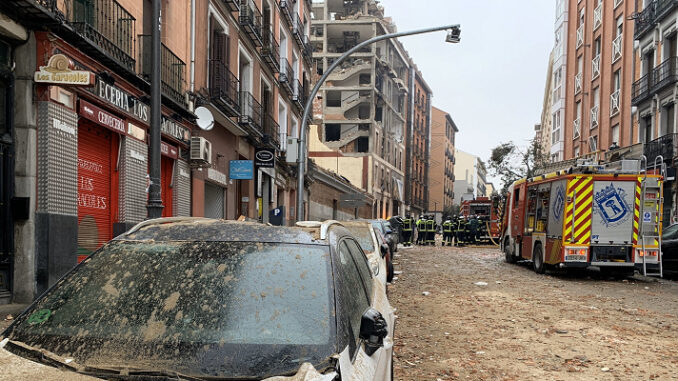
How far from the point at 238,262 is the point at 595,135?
117 feet

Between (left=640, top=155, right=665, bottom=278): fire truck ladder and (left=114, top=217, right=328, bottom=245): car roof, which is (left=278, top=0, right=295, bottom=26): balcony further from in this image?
(left=114, top=217, right=328, bottom=245): car roof

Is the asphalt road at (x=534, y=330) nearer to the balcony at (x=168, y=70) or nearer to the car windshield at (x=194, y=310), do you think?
the car windshield at (x=194, y=310)

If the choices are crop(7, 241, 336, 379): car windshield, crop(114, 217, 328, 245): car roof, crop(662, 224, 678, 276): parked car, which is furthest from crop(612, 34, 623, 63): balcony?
crop(7, 241, 336, 379): car windshield

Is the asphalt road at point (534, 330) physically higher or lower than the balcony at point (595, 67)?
lower

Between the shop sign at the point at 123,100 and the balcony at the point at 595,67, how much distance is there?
30.4 m

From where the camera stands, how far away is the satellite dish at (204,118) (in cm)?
1365

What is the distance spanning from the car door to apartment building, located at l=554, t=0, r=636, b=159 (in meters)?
26.8

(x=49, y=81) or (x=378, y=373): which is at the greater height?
(x=49, y=81)

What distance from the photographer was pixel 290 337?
2.65 meters

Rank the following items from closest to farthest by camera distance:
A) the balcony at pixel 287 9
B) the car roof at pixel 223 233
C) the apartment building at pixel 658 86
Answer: the car roof at pixel 223 233, the balcony at pixel 287 9, the apartment building at pixel 658 86

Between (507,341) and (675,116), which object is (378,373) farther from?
(675,116)

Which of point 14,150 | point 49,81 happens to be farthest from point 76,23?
point 14,150

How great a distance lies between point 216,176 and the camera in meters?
16.3

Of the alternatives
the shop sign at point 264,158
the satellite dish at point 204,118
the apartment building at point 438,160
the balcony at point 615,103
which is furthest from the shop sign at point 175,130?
the apartment building at point 438,160
